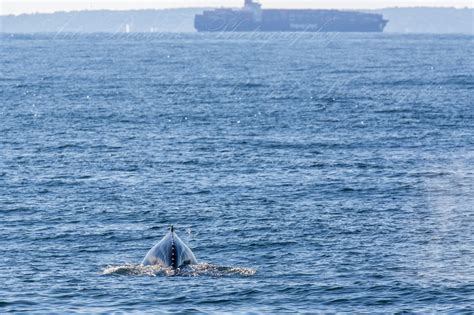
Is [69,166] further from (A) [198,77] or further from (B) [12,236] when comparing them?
(A) [198,77]

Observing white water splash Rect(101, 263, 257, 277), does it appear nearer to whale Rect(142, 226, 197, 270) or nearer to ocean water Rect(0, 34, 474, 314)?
ocean water Rect(0, 34, 474, 314)

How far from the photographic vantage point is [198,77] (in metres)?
193

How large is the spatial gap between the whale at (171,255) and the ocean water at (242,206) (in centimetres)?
67

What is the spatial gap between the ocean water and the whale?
671 millimetres

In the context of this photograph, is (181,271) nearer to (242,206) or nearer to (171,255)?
(171,255)

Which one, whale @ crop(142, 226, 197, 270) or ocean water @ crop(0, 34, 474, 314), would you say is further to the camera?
whale @ crop(142, 226, 197, 270)

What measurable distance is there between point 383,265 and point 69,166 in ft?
123

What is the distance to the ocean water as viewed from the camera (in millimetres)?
49312

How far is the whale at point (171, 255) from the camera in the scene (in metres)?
53.1

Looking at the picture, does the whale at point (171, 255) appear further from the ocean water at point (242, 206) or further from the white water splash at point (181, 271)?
the ocean water at point (242, 206)

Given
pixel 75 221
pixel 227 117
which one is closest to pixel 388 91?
pixel 227 117

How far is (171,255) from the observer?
53.2 metres

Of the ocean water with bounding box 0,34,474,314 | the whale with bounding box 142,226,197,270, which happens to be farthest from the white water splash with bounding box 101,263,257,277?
the whale with bounding box 142,226,197,270

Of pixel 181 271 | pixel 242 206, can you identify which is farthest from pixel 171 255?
pixel 242 206
